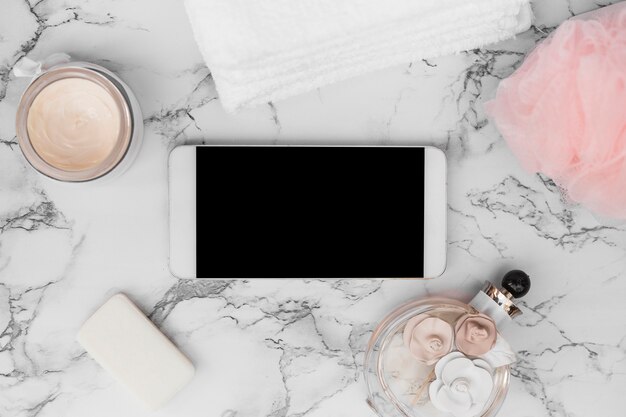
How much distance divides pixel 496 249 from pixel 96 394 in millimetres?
453

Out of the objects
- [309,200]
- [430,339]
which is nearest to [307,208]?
[309,200]

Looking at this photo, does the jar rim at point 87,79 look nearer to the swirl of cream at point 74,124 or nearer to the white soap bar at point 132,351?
the swirl of cream at point 74,124

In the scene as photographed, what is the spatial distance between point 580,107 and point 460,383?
28 centimetres

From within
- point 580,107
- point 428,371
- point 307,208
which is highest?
point 580,107

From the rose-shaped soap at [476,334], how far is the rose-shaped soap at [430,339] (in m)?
0.01

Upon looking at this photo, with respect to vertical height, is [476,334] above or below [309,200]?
below

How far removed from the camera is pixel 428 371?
0.66 metres

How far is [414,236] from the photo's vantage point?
0.67 metres

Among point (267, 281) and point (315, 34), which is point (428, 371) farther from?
point (315, 34)

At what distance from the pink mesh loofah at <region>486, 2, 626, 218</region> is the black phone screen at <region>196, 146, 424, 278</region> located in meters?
0.12

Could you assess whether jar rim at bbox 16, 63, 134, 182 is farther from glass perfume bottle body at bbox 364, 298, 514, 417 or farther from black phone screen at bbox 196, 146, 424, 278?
glass perfume bottle body at bbox 364, 298, 514, 417

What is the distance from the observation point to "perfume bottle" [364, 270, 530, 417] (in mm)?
638

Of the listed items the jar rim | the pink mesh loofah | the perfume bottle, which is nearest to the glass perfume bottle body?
the perfume bottle

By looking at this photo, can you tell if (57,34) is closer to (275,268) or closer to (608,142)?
(275,268)
